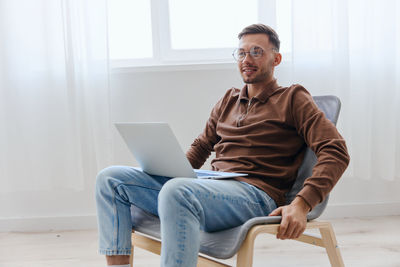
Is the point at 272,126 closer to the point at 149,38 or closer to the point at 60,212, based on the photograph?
the point at 149,38

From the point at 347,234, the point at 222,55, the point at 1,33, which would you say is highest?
the point at 1,33

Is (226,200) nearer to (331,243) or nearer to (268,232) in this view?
(268,232)

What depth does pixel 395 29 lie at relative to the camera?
264 cm

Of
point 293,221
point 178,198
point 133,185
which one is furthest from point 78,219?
point 293,221

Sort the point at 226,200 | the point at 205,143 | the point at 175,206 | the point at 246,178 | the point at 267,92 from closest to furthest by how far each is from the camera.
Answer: the point at 175,206
the point at 226,200
the point at 246,178
the point at 267,92
the point at 205,143

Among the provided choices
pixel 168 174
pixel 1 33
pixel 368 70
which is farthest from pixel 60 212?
pixel 368 70

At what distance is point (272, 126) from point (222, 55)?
4.61 feet

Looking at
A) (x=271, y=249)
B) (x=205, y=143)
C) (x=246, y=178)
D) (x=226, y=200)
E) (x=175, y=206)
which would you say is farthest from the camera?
(x=271, y=249)

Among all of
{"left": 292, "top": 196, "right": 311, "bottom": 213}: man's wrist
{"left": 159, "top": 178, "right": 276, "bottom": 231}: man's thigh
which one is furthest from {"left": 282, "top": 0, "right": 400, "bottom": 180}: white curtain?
{"left": 292, "top": 196, "right": 311, "bottom": 213}: man's wrist

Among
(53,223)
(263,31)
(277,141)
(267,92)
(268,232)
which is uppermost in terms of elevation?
(263,31)

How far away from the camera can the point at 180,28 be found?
2828 mm

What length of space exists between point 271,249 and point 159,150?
1.08 m

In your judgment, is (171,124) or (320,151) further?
(171,124)

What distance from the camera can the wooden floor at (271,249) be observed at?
2.01 metres
